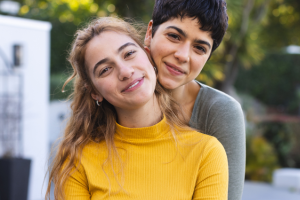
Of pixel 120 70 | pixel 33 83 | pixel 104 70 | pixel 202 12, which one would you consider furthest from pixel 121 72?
pixel 33 83

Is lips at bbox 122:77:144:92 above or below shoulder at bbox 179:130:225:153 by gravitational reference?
above

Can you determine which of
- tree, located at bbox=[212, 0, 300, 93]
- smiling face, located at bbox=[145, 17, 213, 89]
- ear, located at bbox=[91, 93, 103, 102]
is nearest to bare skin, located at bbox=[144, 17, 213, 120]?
smiling face, located at bbox=[145, 17, 213, 89]

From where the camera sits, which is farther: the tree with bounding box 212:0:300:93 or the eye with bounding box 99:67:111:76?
the tree with bounding box 212:0:300:93

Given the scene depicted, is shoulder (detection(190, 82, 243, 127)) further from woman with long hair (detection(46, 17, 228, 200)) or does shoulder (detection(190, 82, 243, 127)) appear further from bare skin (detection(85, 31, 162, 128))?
bare skin (detection(85, 31, 162, 128))

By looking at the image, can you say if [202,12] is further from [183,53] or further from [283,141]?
[283,141]

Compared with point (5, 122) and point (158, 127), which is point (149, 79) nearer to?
point (158, 127)

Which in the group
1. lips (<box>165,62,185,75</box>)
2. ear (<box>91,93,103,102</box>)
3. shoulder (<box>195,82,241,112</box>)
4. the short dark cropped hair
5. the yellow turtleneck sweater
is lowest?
the yellow turtleneck sweater

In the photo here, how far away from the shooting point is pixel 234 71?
28.2ft

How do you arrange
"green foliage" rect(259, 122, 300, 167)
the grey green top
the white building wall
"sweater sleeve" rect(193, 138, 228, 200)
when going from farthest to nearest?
"green foliage" rect(259, 122, 300, 167)
the white building wall
the grey green top
"sweater sleeve" rect(193, 138, 228, 200)

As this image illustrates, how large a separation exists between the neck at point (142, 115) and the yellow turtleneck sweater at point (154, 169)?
5 cm

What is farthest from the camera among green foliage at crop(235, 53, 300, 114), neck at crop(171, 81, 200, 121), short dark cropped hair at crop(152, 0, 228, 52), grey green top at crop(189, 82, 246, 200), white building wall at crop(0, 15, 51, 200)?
green foliage at crop(235, 53, 300, 114)

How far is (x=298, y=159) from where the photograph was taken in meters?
8.44

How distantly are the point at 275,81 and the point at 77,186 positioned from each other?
39.8ft

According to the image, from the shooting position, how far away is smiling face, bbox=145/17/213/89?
6.04 ft
